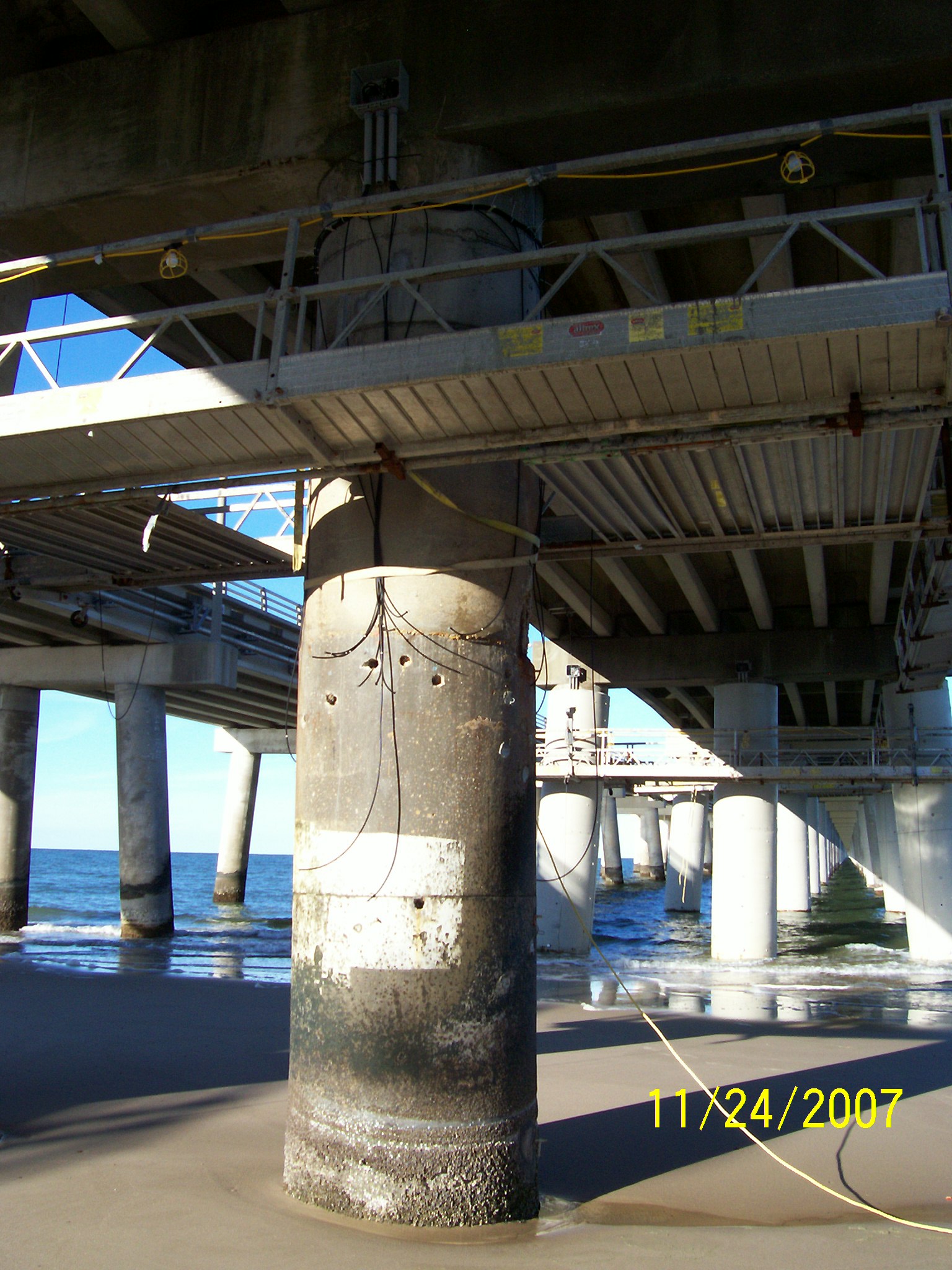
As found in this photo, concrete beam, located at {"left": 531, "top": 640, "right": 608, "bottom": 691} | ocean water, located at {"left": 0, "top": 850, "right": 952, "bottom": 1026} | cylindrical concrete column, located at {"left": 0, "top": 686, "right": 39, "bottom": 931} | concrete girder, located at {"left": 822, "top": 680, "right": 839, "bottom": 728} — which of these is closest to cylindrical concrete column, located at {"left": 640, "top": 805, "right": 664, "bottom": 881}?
ocean water, located at {"left": 0, "top": 850, "right": 952, "bottom": 1026}

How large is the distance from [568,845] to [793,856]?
2432 cm

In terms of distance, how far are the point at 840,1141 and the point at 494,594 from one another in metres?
4.57

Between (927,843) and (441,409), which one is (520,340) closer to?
(441,409)

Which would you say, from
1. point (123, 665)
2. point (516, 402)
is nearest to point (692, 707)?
point (123, 665)

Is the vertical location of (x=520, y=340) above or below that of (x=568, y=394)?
above

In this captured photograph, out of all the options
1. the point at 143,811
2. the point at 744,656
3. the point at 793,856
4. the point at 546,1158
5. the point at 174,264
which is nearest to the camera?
the point at 546,1158

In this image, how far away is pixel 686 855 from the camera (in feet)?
149

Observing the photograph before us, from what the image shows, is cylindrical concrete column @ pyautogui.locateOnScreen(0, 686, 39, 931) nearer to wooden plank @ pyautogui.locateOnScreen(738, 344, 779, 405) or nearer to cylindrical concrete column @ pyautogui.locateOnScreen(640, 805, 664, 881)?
wooden plank @ pyautogui.locateOnScreen(738, 344, 779, 405)

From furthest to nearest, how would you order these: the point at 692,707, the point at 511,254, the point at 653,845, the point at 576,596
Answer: the point at 653,845 → the point at 692,707 → the point at 576,596 → the point at 511,254

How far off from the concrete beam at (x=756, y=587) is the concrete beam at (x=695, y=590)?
0.78 meters

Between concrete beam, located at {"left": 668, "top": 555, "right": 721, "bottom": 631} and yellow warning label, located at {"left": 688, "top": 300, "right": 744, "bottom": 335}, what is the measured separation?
39.3 feet

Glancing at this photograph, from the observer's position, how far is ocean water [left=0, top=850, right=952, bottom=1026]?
14.9 meters

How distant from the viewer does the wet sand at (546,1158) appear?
4703mm
